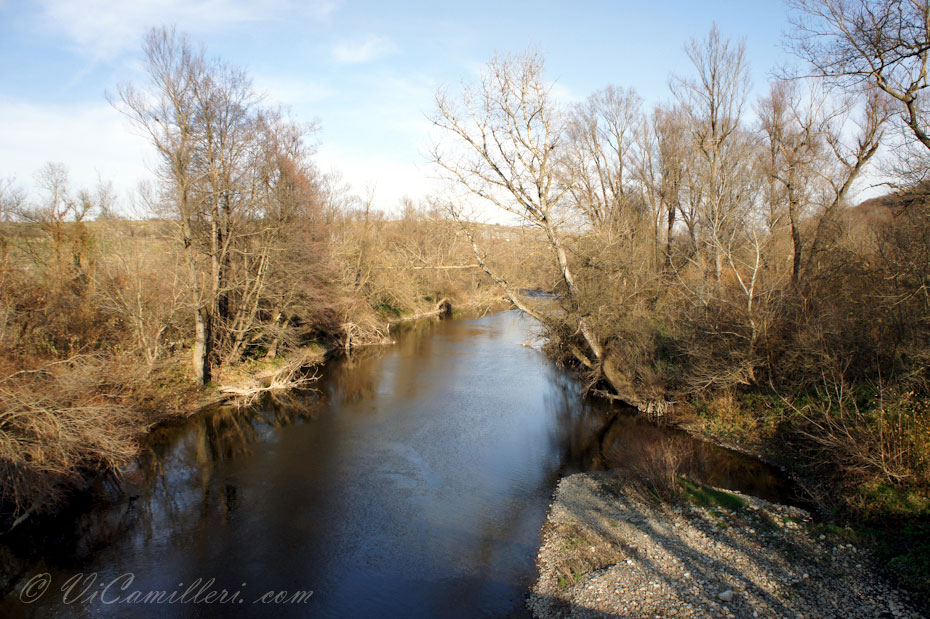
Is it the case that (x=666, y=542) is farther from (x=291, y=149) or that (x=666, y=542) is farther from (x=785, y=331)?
(x=291, y=149)

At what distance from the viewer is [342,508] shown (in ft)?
32.4

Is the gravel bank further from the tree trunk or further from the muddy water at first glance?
the tree trunk

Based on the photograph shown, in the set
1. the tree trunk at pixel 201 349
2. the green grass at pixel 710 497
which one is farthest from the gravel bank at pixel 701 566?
the tree trunk at pixel 201 349

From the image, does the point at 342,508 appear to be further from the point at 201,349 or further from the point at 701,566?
the point at 201,349

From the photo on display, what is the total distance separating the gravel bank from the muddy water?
2.29 feet

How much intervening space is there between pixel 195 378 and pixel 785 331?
16.8 meters

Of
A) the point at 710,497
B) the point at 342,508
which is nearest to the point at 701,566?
the point at 710,497

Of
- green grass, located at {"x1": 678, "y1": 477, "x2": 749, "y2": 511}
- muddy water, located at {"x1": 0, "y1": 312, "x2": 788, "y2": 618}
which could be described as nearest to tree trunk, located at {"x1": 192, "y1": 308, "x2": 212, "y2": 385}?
muddy water, located at {"x1": 0, "y1": 312, "x2": 788, "y2": 618}

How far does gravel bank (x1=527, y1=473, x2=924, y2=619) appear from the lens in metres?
6.52

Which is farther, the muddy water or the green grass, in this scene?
the green grass

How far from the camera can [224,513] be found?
9.66 metres

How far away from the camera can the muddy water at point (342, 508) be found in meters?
7.32

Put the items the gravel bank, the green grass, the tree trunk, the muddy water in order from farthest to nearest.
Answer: the tree trunk < the green grass < the muddy water < the gravel bank

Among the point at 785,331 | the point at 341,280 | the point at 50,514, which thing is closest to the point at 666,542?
the point at 785,331
